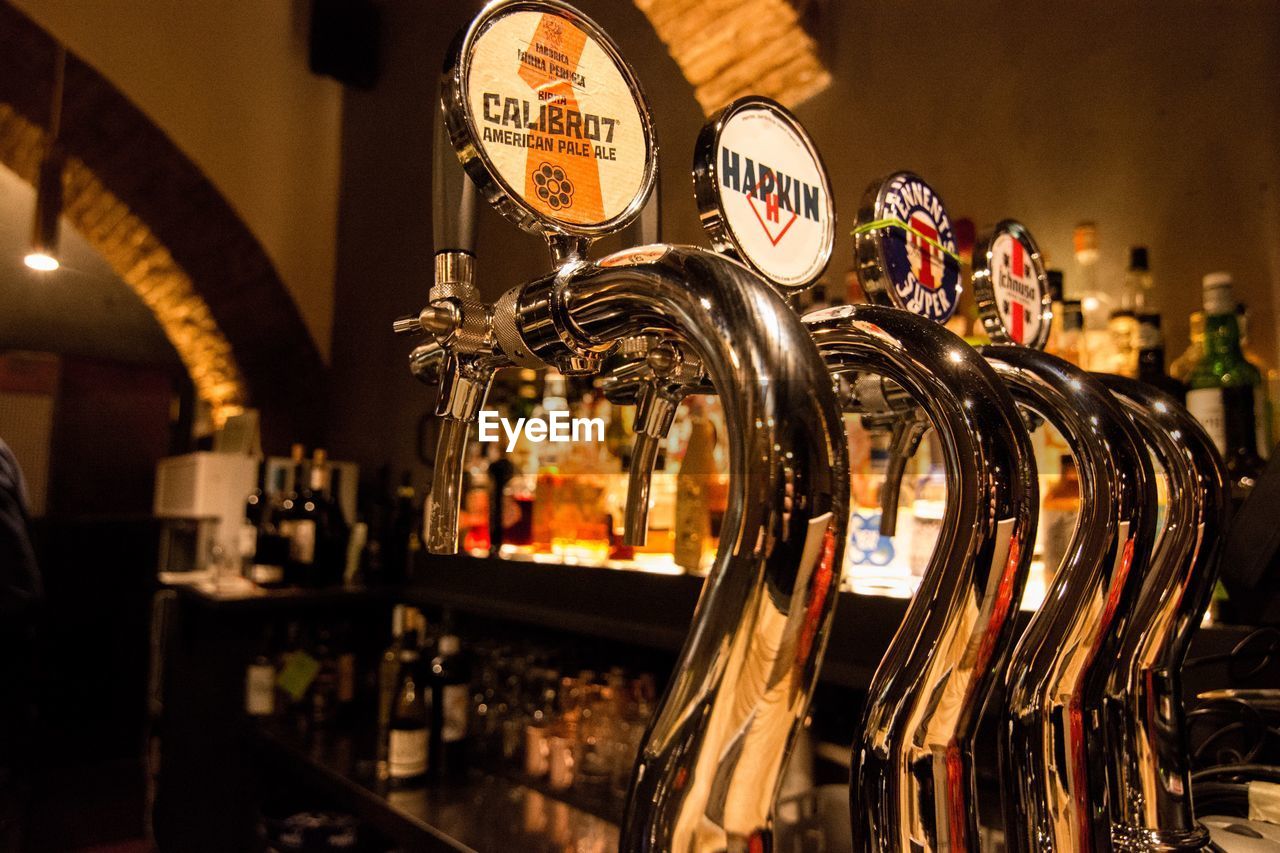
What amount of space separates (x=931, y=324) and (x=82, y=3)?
367 cm

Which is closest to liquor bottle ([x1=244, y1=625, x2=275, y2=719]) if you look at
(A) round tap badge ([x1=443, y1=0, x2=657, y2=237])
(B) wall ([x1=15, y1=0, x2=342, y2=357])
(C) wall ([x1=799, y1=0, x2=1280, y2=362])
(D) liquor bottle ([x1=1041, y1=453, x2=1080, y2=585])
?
(B) wall ([x1=15, y1=0, x2=342, y2=357])

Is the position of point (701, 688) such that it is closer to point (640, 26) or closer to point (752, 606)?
point (752, 606)

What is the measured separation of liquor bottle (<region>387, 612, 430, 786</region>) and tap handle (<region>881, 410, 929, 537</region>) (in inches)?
57.7

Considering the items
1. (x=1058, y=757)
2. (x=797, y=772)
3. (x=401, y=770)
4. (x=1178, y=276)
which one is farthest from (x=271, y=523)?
(x=1058, y=757)

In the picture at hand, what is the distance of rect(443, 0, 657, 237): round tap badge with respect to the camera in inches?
14.1

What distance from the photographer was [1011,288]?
682 millimetres

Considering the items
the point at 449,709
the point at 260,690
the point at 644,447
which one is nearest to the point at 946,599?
the point at 644,447

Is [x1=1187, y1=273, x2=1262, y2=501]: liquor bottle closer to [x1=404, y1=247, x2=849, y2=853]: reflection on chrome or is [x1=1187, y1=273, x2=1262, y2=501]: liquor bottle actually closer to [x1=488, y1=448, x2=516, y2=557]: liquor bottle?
[x1=404, y1=247, x2=849, y2=853]: reflection on chrome

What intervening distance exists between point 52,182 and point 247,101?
76 centimetres

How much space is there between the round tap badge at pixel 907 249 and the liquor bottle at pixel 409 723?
149 cm

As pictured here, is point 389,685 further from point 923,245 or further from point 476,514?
point 923,245

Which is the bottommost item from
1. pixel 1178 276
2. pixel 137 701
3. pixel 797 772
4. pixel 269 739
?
pixel 137 701

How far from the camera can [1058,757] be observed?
350 millimetres

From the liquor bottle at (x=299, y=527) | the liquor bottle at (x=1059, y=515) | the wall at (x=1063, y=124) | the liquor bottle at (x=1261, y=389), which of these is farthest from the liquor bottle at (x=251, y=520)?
the liquor bottle at (x=1261, y=389)
